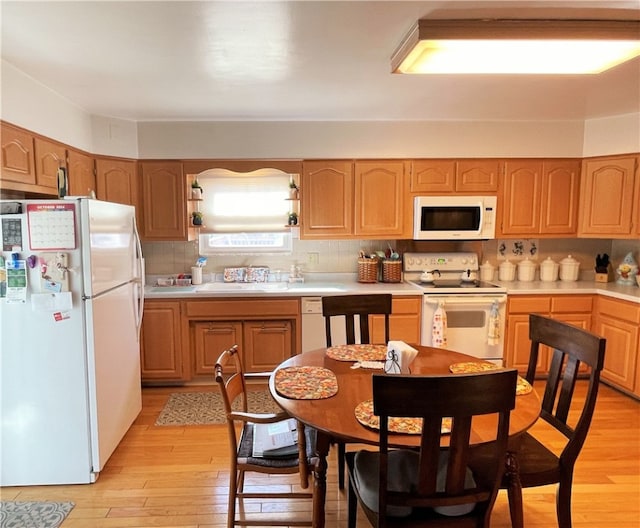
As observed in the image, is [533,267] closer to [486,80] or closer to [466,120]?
[466,120]

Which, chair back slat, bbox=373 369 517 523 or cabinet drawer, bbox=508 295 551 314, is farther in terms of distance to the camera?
cabinet drawer, bbox=508 295 551 314

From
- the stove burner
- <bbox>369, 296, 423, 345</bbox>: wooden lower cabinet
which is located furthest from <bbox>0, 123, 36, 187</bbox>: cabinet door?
the stove burner

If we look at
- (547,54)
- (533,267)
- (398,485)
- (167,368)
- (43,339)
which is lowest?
(167,368)

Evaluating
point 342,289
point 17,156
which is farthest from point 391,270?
point 17,156

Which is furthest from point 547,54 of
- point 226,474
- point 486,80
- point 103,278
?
point 226,474

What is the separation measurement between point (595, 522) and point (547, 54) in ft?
7.40

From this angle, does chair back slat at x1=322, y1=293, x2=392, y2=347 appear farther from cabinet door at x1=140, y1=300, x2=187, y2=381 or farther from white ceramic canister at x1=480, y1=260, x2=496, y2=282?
white ceramic canister at x1=480, y1=260, x2=496, y2=282

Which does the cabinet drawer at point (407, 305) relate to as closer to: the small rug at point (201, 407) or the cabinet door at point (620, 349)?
the small rug at point (201, 407)

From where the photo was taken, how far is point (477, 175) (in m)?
3.73

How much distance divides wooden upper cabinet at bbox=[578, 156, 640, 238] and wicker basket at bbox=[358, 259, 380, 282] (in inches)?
74.6

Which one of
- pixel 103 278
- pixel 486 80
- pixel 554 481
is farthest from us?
pixel 486 80

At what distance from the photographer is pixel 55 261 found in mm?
2145

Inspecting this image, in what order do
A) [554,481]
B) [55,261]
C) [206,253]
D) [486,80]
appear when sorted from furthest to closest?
[206,253]
[486,80]
[55,261]
[554,481]

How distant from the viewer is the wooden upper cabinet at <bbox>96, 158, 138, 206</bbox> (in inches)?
135
